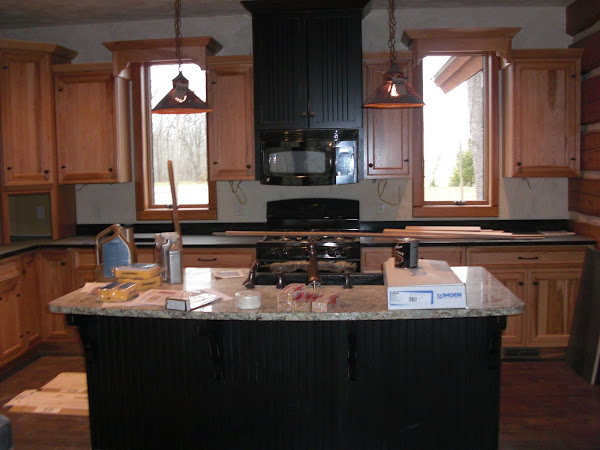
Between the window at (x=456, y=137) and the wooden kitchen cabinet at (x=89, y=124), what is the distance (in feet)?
7.79

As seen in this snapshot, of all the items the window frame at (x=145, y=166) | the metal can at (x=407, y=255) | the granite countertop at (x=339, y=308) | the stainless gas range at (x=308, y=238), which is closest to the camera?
the granite countertop at (x=339, y=308)

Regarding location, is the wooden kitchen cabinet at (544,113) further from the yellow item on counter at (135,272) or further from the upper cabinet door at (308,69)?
the yellow item on counter at (135,272)

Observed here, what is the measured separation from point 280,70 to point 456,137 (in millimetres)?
1570

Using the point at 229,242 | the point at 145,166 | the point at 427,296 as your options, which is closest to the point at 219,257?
the point at 229,242

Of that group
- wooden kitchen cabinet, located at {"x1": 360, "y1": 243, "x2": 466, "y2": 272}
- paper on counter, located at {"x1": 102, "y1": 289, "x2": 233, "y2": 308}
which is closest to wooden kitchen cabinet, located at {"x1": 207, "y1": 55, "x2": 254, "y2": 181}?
wooden kitchen cabinet, located at {"x1": 360, "y1": 243, "x2": 466, "y2": 272}

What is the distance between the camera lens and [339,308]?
2.29 meters

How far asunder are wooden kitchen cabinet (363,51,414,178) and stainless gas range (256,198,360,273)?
51 cm

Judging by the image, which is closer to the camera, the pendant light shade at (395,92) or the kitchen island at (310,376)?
the kitchen island at (310,376)

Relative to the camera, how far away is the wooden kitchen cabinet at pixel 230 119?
179 inches

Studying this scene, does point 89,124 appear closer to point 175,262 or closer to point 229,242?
point 229,242

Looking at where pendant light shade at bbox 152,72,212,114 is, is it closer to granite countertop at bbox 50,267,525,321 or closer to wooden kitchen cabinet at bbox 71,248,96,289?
granite countertop at bbox 50,267,525,321

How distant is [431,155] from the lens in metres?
4.89

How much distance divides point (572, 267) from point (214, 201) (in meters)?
2.84

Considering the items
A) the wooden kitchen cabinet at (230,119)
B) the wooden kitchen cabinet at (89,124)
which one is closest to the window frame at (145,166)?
the wooden kitchen cabinet at (89,124)
